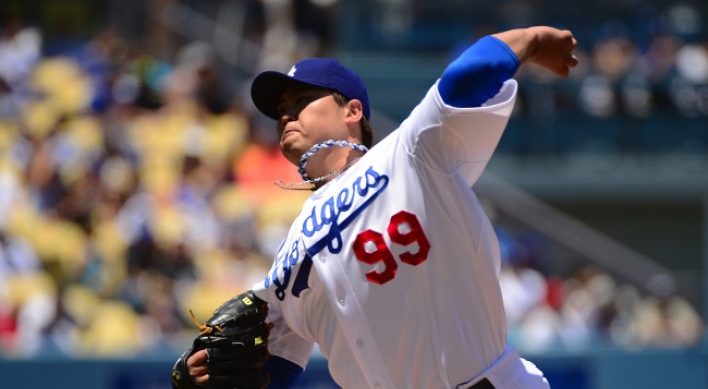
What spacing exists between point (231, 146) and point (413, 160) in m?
7.00

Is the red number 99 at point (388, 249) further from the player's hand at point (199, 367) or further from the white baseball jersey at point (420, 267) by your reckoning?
the player's hand at point (199, 367)

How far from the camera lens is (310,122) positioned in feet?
9.10

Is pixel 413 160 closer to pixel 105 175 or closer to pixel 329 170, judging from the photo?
pixel 329 170

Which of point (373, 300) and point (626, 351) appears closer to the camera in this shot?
point (373, 300)

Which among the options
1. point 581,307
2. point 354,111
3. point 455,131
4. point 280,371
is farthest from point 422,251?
point 581,307

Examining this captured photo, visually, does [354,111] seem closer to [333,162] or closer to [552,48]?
[333,162]

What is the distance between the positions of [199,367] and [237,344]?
16 cm

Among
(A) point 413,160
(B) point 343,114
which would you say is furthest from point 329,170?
(A) point 413,160

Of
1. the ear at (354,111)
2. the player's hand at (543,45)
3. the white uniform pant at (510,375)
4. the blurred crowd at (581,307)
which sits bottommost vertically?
the blurred crowd at (581,307)

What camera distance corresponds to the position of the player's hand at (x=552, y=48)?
97.6 inches

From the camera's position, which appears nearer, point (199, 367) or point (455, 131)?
point (455, 131)

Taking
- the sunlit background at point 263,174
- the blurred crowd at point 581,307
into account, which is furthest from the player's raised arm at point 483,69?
the blurred crowd at point 581,307

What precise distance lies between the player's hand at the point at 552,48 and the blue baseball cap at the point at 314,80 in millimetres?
554

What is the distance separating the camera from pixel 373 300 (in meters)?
2.52
